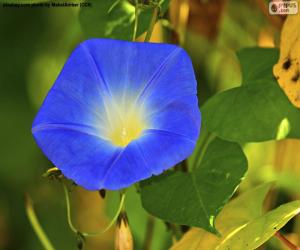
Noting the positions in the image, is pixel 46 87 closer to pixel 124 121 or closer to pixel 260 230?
pixel 124 121

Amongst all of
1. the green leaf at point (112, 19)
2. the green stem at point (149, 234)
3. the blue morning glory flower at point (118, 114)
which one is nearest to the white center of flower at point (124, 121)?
the blue morning glory flower at point (118, 114)

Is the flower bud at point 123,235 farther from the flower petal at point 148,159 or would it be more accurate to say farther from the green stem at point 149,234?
the green stem at point 149,234

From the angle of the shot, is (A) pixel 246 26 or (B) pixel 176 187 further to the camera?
(A) pixel 246 26

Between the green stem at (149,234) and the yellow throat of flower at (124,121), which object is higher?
the yellow throat of flower at (124,121)

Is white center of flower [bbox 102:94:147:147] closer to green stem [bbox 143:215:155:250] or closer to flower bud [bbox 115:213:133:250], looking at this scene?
flower bud [bbox 115:213:133:250]

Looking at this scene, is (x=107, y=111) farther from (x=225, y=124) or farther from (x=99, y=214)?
(x=99, y=214)

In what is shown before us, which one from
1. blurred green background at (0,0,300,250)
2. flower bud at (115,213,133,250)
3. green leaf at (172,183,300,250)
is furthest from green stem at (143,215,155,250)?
flower bud at (115,213,133,250)

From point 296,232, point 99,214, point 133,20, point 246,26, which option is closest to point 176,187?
point 133,20
